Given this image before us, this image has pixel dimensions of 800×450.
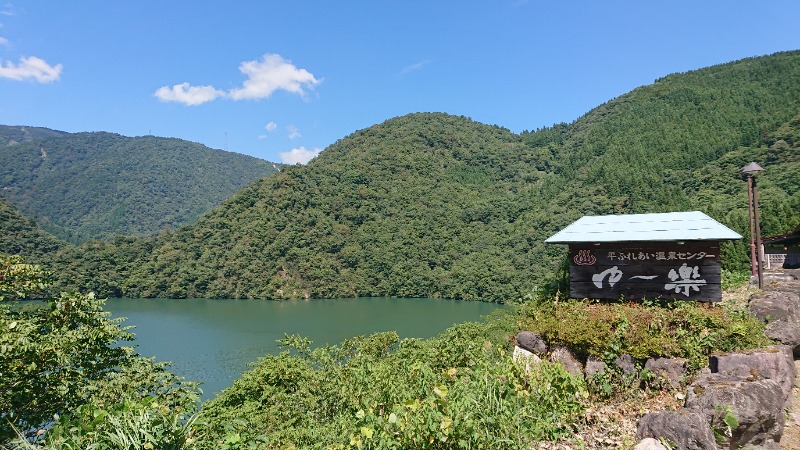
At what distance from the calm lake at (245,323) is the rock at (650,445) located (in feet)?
55.5

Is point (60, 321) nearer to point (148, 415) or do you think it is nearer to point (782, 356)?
point (148, 415)

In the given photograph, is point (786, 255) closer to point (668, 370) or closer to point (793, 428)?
point (668, 370)

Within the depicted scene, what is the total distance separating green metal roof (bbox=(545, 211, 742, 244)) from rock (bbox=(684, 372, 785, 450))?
102 inches

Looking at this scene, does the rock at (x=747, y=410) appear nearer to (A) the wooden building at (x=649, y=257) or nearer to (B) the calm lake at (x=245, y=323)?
(A) the wooden building at (x=649, y=257)

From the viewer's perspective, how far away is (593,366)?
5355mm

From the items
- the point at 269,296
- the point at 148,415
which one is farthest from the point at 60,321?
the point at 269,296

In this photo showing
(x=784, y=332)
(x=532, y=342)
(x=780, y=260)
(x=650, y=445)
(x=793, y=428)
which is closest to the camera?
(x=650, y=445)

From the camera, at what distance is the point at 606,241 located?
247 inches

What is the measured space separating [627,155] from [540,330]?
67.7 m

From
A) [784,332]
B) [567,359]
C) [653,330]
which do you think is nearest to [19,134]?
Result: [567,359]

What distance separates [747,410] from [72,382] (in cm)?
601

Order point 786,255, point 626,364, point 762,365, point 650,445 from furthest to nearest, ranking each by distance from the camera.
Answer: point 786,255 < point 626,364 < point 762,365 < point 650,445

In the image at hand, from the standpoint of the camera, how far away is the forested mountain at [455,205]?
51469mm

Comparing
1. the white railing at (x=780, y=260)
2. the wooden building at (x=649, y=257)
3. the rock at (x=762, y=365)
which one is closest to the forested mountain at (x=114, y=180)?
the wooden building at (x=649, y=257)
